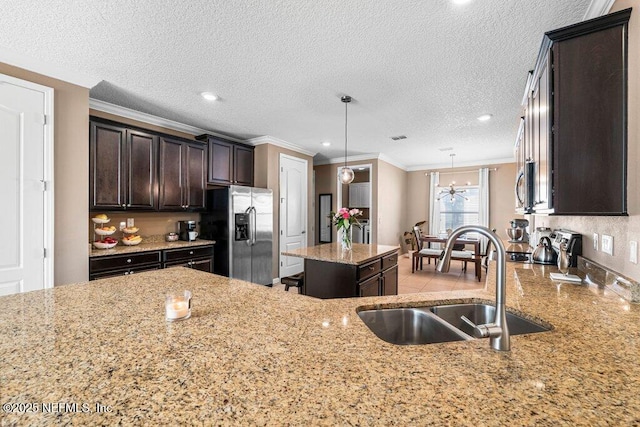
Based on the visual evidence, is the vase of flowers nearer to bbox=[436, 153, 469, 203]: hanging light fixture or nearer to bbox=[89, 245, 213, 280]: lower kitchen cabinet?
bbox=[89, 245, 213, 280]: lower kitchen cabinet

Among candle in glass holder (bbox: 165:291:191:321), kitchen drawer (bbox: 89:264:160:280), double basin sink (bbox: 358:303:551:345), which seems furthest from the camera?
kitchen drawer (bbox: 89:264:160:280)

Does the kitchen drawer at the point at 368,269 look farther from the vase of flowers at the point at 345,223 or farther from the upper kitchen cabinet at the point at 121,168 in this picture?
the upper kitchen cabinet at the point at 121,168

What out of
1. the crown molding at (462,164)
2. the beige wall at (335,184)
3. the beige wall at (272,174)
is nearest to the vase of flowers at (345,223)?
the beige wall at (272,174)

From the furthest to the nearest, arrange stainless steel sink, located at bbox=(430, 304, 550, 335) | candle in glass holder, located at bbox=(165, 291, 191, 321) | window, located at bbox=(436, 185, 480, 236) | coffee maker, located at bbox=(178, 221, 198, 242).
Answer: window, located at bbox=(436, 185, 480, 236), coffee maker, located at bbox=(178, 221, 198, 242), stainless steel sink, located at bbox=(430, 304, 550, 335), candle in glass holder, located at bbox=(165, 291, 191, 321)

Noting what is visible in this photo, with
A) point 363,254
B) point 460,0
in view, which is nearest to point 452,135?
point 363,254

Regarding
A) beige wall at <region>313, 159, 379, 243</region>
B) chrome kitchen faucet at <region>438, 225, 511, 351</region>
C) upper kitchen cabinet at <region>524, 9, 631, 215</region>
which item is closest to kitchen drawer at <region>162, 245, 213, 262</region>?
chrome kitchen faucet at <region>438, 225, 511, 351</region>

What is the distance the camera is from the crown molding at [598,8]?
5.45ft

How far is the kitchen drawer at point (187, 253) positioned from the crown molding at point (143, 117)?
1818 mm

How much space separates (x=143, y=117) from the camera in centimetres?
380

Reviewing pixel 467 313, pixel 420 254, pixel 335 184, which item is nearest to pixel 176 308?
pixel 467 313

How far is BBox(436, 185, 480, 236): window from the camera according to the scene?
738cm

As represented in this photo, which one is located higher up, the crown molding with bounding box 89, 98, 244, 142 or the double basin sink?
the crown molding with bounding box 89, 98, 244, 142

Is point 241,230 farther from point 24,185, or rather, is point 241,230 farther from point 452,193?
point 452,193

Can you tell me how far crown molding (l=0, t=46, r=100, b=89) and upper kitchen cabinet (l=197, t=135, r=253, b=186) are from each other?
5.44ft
